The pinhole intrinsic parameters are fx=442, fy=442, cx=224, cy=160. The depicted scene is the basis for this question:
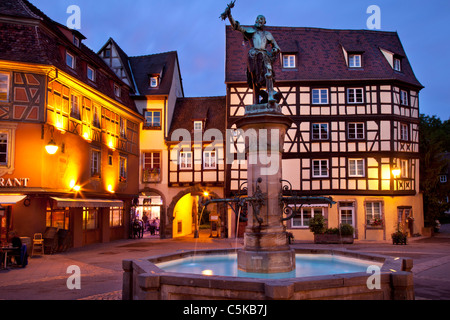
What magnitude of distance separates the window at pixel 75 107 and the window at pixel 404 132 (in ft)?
65.3

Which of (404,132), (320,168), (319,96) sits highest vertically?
(319,96)

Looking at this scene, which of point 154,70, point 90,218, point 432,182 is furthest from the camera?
point 154,70

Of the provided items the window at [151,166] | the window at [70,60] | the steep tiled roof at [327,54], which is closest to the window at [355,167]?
the steep tiled roof at [327,54]

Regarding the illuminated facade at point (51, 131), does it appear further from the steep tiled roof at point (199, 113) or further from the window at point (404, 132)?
the window at point (404, 132)

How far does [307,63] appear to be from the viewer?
97.2ft

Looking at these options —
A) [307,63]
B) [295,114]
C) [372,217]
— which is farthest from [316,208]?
[307,63]

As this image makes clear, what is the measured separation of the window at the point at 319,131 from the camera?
2839cm

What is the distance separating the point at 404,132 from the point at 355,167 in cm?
427

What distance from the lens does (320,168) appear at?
28172 mm

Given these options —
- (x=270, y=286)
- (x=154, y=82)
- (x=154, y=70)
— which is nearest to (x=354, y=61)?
(x=154, y=82)

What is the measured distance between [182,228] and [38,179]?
15.8m

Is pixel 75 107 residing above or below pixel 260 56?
above

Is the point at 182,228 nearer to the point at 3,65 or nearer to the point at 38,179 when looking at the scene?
the point at 38,179

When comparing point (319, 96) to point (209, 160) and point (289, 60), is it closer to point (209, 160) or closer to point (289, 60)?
point (289, 60)
